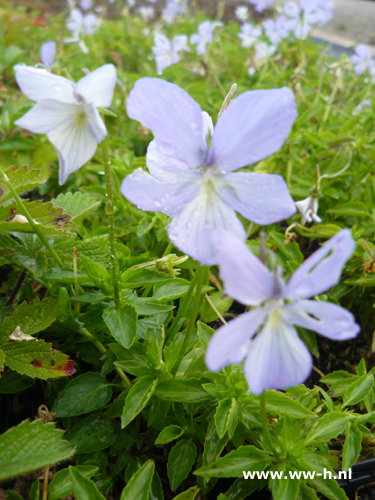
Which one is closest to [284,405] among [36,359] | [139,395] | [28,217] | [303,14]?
[139,395]

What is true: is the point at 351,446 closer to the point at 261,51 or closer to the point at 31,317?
the point at 31,317

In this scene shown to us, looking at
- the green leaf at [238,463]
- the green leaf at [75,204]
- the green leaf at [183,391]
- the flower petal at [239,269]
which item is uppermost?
the flower petal at [239,269]

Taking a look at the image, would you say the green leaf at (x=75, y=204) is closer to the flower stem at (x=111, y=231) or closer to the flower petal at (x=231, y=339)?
the flower stem at (x=111, y=231)

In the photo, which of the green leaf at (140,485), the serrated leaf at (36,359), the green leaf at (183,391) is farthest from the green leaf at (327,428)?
the serrated leaf at (36,359)

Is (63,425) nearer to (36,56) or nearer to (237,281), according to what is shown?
(237,281)

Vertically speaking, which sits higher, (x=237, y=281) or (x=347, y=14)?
(x=237, y=281)

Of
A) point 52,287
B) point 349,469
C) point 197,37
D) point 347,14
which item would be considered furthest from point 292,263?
point 347,14
